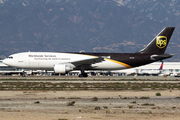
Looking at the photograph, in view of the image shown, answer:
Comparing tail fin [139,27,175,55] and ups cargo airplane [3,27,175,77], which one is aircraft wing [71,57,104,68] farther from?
tail fin [139,27,175,55]

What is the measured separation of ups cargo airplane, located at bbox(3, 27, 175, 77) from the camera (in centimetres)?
4722

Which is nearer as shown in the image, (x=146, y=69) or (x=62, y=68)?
(x=62, y=68)

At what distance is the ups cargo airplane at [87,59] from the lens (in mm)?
47219

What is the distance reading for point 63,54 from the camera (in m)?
48.3

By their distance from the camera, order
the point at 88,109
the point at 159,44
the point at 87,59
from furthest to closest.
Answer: the point at 159,44
the point at 87,59
the point at 88,109

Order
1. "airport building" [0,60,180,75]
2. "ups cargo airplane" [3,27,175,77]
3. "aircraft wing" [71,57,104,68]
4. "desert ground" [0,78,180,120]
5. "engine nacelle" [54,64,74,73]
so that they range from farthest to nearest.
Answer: "airport building" [0,60,180,75] → "ups cargo airplane" [3,27,175,77] → "aircraft wing" [71,57,104,68] → "engine nacelle" [54,64,74,73] → "desert ground" [0,78,180,120]

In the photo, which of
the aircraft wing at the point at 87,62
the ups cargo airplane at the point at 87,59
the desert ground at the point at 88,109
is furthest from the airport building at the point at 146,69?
the desert ground at the point at 88,109

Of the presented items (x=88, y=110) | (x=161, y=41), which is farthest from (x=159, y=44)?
(x=88, y=110)

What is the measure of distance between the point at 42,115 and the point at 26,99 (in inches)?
228

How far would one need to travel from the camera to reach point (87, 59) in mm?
45812

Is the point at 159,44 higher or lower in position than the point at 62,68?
higher

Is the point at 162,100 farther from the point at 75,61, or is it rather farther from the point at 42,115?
the point at 75,61

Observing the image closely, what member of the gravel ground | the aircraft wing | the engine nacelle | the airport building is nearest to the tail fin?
the aircraft wing

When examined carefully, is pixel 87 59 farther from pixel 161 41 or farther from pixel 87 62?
pixel 161 41
